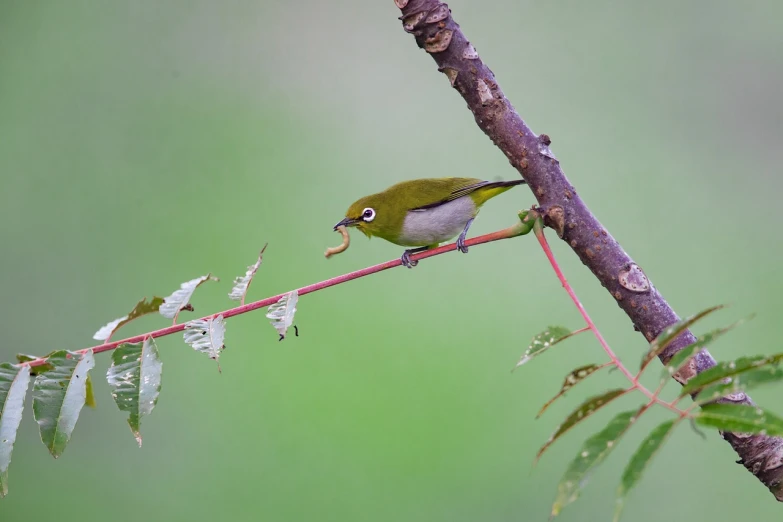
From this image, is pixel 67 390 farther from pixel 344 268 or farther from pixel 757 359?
pixel 344 268

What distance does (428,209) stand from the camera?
164 cm

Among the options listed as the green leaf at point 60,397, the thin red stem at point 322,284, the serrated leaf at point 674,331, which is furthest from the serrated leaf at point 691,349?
the green leaf at point 60,397

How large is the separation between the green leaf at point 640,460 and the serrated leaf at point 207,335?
1.95 ft

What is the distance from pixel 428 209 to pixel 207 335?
0.73m

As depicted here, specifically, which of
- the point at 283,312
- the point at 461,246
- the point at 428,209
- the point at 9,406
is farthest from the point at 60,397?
the point at 428,209

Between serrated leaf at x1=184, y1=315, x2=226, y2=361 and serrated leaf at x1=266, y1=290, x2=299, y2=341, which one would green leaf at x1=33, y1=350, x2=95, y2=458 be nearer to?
serrated leaf at x1=184, y1=315, x2=226, y2=361

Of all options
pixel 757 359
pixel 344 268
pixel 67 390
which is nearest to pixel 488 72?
pixel 757 359

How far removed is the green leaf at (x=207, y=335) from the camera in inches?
40.1

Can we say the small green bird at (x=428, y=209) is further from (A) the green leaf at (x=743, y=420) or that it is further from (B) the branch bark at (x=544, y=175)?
(A) the green leaf at (x=743, y=420)

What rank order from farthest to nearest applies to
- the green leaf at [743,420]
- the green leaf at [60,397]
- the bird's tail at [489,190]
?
the bird's tail at [489,190] → the green leaf at [60,397] → the green leaf at [743,420]

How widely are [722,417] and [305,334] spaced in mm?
3056

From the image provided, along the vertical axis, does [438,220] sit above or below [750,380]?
above

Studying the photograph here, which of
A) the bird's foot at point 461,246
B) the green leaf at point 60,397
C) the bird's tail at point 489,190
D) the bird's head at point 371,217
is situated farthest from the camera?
the bird's head at point 371,217

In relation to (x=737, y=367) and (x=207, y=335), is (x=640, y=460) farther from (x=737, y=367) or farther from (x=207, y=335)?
(x=207, y=335)
